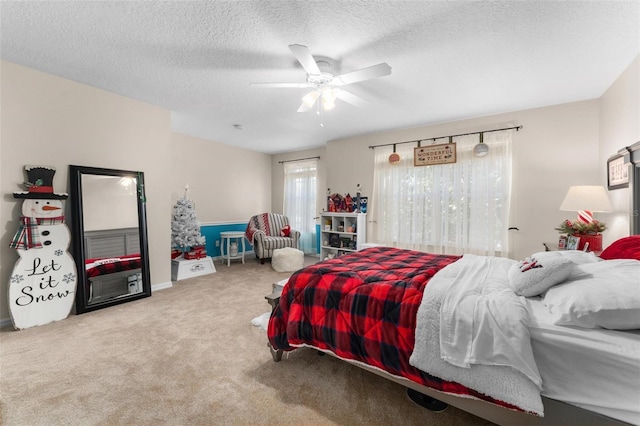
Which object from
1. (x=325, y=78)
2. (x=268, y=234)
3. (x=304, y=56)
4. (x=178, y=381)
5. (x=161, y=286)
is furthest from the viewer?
(x=268, y=234)

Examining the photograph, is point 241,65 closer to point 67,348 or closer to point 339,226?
point 67,348

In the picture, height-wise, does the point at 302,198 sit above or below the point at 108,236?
above

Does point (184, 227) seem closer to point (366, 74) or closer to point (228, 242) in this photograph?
point (228, 242)

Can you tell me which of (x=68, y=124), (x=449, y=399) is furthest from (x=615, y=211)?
(x=68, y=124)

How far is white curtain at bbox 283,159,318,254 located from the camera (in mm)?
6066

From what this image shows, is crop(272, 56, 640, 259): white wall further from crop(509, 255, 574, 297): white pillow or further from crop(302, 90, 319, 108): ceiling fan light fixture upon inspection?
crop(302, 90, 319, 108): ceiling fan light fixture

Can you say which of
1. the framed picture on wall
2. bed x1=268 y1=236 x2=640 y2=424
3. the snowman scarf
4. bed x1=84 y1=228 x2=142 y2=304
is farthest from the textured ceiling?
bed x1=84 y1=228 x2=142 y2=304

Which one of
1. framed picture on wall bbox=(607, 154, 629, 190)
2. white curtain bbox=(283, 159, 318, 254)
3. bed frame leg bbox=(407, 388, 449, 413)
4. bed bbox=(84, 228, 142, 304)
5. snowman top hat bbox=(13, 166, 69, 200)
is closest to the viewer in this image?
bed frame leg bbox=(407, 388, 449, 413)

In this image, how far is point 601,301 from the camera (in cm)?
114

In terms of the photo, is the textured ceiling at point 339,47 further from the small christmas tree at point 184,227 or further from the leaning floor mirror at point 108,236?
the small christmas tree at point 184,227

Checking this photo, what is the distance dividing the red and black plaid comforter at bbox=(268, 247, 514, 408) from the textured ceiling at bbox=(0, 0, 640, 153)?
5.90 ft

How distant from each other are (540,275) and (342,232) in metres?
3.55

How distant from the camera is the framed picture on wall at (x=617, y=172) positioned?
244 cm

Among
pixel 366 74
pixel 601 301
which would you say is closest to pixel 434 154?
pixel 366 74
